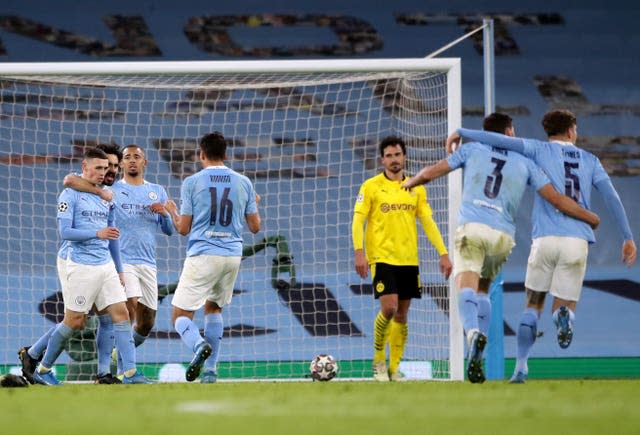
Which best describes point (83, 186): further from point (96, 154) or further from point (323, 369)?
point (323, 369)

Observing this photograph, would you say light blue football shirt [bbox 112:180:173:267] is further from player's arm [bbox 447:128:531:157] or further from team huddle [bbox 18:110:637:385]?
player's arm [bbox 447:128:531:157]

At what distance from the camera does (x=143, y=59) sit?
1313 cm

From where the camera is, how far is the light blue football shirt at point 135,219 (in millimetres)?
8500

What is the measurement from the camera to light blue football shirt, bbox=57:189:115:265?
25.2 ft

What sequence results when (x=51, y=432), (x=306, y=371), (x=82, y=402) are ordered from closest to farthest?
(x=51, y=432) < (x=82, y=402) < (x=306, y=371)

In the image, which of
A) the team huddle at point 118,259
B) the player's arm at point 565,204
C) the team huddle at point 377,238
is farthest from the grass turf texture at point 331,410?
the team huddle at point 118,259

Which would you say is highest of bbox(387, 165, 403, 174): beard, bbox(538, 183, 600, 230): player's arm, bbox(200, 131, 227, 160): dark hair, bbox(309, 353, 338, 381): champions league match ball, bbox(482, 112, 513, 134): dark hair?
bbox(482, 112, 513, 134): dark hair

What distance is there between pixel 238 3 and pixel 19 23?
2.49 m

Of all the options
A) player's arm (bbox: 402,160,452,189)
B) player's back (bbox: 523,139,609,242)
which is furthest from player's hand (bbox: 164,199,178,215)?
player's back (bbox: 523,139,609,242)

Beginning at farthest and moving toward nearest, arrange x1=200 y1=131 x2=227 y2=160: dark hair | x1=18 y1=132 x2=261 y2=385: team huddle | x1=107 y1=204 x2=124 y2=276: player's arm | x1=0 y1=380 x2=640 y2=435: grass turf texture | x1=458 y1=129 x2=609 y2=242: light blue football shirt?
x1=107 y1=204 x2=124 y2=276: player's arm
x1=200 y1=131 x2=227 y2=160: dark hair
x1=18 y1=132 x2=261 y2=385: team huddle
x1=458 y1=129 x2=609 y2=242: light blue football shirt
x1=0 y1=380 x2=640 y2=435: grass turf texture

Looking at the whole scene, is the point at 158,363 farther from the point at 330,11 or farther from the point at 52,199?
the point at 330,11

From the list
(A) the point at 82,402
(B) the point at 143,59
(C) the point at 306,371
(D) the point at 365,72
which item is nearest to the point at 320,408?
(A) the point at 82,402

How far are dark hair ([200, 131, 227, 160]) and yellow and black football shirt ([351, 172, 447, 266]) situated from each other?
1298mm

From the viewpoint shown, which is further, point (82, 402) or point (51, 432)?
point (82, 402)
